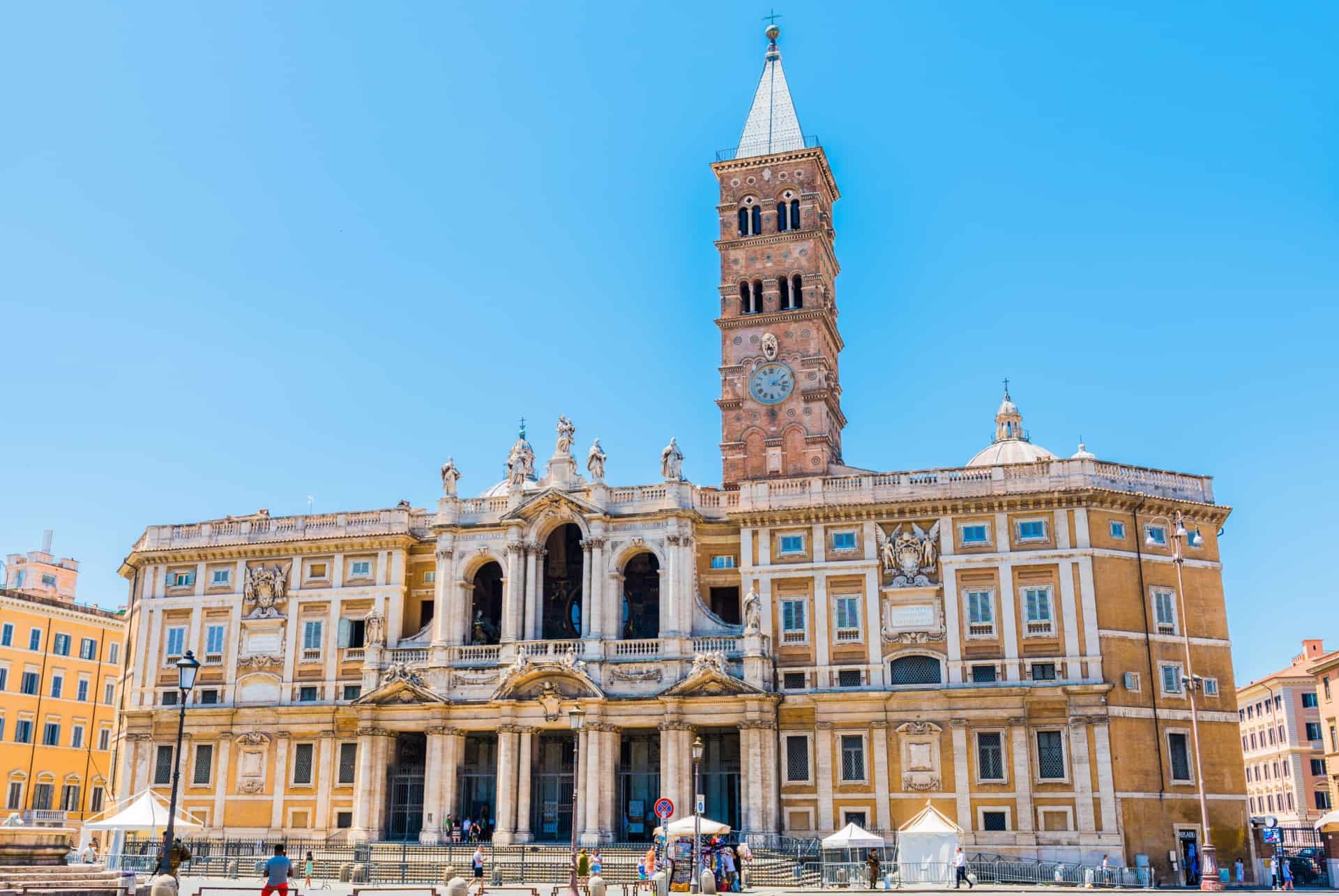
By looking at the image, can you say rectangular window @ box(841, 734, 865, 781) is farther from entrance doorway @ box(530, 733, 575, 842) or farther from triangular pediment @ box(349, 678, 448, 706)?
triangular pediment @ box(349, 678, 448, 706)

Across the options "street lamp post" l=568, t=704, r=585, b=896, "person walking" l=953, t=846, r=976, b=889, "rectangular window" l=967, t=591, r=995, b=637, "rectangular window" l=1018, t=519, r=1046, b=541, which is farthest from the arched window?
"street lamp post" l=568, t=704, r=585, b=896

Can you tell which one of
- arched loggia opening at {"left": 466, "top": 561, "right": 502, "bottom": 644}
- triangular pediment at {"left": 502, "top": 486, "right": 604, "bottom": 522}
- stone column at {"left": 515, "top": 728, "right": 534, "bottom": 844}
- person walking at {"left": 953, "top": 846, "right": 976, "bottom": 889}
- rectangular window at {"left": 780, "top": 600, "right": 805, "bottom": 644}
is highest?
triangular pediment at {"left": 502, "top": 486, "right": 604, "bottom": 522}

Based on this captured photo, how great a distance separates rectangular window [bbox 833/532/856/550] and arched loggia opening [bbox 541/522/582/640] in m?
12.3

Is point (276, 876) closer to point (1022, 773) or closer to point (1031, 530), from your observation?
point (1022, 773)

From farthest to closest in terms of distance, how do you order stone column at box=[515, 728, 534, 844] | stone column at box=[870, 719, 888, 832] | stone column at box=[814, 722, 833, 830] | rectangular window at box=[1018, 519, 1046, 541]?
1. rectangular window at box=[1018, 519, 1046, 541]
2. stone column at box=[515, 728, 534, 844]
3. stone column at box=[814, 722, 833, 830]
4. stone column at box=[870, 719, 888, 832]

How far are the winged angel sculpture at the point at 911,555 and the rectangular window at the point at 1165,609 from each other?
29.9 feet

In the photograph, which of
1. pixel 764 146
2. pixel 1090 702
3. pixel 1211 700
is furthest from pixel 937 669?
pixel 764 146

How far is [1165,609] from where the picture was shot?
54.5m

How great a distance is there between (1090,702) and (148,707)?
42.9 meters

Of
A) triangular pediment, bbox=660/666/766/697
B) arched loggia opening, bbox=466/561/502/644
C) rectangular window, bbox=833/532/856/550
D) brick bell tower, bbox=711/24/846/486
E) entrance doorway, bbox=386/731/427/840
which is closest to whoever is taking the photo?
triangular pediment, bbox=660/666/766/697

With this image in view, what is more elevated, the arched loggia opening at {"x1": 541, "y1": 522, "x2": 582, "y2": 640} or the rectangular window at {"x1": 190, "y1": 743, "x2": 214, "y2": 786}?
the arched loggia opening at {"x1": 541, "y1": 522, "x2": 582, "y2": 640}

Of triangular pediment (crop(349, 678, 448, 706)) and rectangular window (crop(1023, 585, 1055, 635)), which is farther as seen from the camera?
triangular pediment (crop(349, 678, 448, 706))

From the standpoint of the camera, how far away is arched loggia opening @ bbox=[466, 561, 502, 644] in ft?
203

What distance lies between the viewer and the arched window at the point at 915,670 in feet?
179
